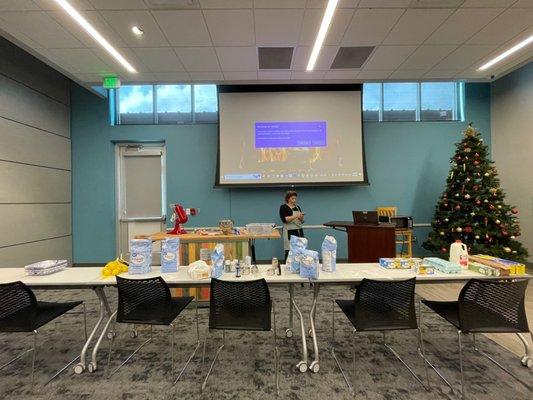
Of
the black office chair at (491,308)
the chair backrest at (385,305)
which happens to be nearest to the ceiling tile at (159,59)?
the chair backrest at (385,305)

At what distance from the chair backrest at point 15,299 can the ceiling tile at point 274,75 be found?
155 inches

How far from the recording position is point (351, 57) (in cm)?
398

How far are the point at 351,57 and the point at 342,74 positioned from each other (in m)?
0.54

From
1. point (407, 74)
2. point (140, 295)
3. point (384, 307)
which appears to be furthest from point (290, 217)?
point (407, 74)

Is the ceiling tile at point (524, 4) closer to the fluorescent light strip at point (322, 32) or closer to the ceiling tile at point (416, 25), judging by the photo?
the ceiling tile at point (416, 25)

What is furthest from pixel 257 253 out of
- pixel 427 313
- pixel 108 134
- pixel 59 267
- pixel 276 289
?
pixel 108 134

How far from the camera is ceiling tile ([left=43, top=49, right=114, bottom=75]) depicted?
12.2 feet

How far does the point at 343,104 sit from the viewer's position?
543 centimetres

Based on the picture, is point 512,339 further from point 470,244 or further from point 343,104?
point 343,104

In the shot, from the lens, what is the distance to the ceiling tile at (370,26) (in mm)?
3037

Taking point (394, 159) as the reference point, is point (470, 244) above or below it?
below

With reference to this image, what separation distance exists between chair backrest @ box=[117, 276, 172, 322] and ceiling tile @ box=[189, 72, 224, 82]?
347cm

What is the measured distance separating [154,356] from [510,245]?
18.8ft

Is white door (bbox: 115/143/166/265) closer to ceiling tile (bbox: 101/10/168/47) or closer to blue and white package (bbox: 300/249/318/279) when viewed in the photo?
ceiling tile (bbox: 101/10/168/47)
